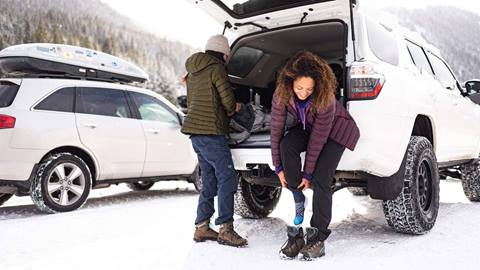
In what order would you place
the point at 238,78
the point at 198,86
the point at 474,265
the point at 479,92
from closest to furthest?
the point at 474,265, the point at 198,86, the point at 238,78, the point at 479,92

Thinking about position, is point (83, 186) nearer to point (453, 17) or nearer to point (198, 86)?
point (198, 86)

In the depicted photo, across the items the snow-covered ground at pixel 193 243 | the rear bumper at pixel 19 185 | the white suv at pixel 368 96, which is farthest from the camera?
the rear bumper at pixel 19 185

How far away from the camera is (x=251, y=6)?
3.76 metres

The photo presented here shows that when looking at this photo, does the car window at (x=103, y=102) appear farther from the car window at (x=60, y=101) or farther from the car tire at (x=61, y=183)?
the car tire at (x=61, y=183)

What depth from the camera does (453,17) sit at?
77.6 feet

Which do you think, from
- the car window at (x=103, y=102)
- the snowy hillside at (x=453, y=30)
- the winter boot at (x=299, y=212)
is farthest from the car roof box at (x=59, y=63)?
the snowy hillside at (x=453, y=30)

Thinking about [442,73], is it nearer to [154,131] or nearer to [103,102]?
[154,131]

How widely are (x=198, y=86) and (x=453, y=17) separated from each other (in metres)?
24.0

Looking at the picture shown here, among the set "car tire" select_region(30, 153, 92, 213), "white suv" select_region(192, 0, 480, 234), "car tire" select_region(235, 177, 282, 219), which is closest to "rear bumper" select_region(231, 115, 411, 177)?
"white suv" select_region(192, 0, 480, 234)

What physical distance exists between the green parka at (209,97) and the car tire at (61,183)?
7.83 ft

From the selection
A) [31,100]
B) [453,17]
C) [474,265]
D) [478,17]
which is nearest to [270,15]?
[474,265]

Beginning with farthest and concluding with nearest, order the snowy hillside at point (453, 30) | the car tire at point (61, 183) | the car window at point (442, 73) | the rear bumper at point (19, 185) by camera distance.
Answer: the snowy hillside at point (453, 30)
the car tire at point (61, 183)
the rear bumper at point (19, 185)
the car window at point (442, 73)

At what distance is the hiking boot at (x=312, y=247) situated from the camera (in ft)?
9.78

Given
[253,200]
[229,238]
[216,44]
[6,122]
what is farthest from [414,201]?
[6,122]
